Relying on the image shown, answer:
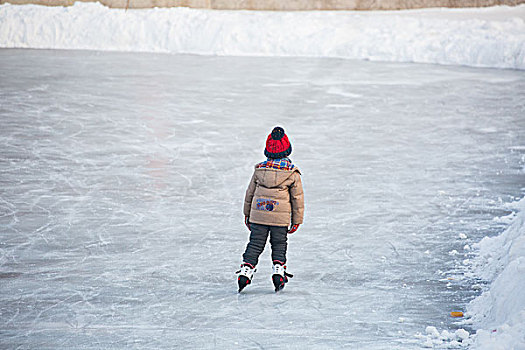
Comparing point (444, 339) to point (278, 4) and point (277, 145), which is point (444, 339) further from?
point (278, 4)

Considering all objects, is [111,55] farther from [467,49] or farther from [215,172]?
[215,172]

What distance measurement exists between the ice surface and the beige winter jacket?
17.8 inches

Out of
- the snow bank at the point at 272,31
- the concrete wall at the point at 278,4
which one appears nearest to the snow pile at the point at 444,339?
the snow bank at the point at 272,31

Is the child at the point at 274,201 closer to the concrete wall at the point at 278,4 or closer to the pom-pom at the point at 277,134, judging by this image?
the pom-pom at the point at 277,134

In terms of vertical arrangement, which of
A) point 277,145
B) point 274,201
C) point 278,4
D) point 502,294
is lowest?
point 502,294

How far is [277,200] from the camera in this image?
4082mm

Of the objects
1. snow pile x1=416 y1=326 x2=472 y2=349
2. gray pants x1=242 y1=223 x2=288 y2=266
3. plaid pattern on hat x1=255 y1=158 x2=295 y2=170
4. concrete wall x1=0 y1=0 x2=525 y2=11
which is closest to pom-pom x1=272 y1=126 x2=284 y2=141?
plaid pattern on hat x1=255 y1=158 x2=295 y2=170

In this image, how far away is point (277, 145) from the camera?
4051 millimetres

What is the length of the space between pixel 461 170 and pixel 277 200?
3.63 m

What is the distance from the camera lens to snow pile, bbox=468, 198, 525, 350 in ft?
10.5

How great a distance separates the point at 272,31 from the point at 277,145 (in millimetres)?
14164

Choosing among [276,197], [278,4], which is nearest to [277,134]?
[276,197]

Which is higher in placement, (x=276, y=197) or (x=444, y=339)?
(x=276, y=197)

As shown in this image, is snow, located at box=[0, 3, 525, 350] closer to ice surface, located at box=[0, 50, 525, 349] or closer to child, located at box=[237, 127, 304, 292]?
ice surface, located at box=[0, 50, 525, 349]
